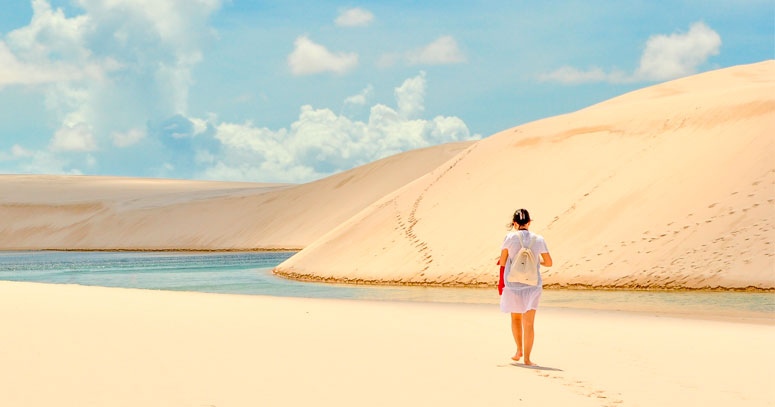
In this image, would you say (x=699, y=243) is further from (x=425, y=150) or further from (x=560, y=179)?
(x=425, y=150)

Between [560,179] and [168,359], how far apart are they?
69.3 feet

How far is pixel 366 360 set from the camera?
9297mm

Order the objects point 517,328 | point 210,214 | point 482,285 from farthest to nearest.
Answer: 1. point 210,214
2. point 482,285
3. point 517,328

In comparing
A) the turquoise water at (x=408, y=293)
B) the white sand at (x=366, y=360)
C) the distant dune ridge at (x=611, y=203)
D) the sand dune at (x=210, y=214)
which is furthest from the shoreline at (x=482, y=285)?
the sand dune at (x=210, y=214)

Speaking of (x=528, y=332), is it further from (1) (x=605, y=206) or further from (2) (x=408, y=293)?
(1) (x=605, y=206)

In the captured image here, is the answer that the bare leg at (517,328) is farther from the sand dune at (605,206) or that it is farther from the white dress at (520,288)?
the sand dune at (605,206)

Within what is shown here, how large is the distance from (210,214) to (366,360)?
7668cm

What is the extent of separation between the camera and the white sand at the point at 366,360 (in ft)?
24.3

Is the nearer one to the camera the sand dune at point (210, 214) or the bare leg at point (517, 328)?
the bare leg at point (517, 328)

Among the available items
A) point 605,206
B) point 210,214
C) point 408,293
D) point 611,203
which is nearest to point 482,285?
point 408,293

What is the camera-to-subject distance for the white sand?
24.3 feet

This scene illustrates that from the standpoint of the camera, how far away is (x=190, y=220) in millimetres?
84000

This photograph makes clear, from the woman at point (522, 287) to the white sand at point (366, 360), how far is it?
1.21ft

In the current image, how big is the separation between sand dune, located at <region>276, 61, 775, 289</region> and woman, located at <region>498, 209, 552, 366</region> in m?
12.1
